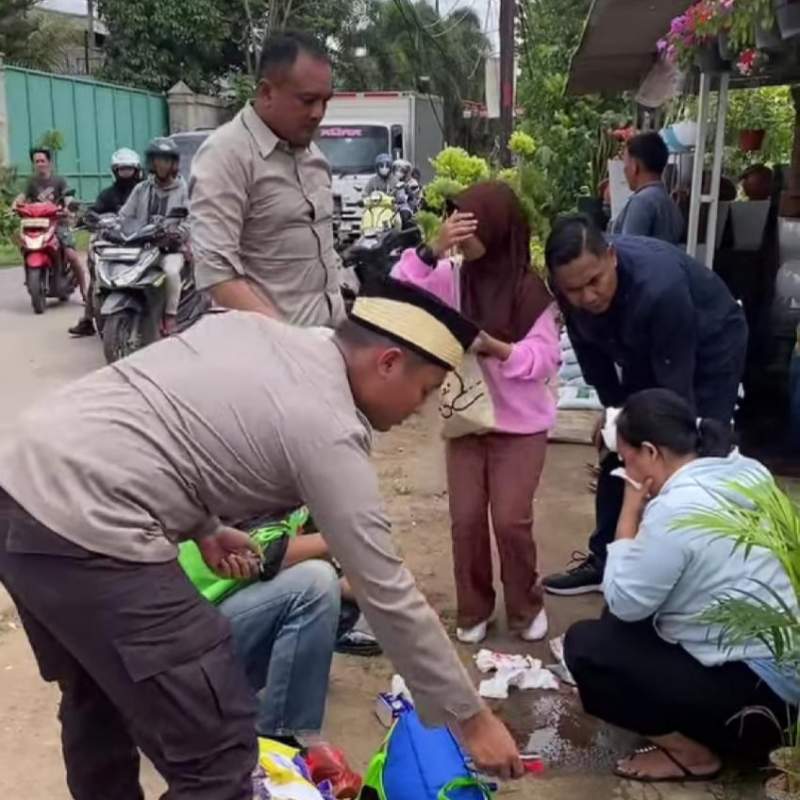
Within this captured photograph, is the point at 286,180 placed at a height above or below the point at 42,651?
above

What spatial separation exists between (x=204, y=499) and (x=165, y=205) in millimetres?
6187

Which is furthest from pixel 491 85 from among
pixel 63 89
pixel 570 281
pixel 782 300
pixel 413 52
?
pixel 413 52

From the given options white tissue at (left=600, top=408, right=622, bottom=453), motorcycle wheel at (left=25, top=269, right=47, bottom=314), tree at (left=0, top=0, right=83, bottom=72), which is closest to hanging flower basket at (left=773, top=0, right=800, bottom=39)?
white tissue at (left=600, top=408, right=622, bottom=453)

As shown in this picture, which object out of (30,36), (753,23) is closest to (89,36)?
(30,36)

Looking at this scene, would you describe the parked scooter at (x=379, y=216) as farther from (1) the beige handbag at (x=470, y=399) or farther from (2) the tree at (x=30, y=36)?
(2) the tree at (x=30, y=36)

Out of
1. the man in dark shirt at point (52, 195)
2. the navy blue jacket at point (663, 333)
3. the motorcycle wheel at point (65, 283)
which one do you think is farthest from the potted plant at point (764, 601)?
the motorcycle wheel at point (65, 283)

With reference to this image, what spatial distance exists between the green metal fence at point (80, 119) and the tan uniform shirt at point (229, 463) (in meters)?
18.4

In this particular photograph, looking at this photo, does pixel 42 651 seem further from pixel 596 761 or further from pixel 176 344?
pixel 596 761

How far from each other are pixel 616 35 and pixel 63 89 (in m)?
15.9

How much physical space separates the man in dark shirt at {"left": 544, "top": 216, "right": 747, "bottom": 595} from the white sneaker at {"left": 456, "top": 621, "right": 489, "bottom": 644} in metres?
0.91

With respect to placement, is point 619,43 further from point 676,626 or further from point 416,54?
point 416,54

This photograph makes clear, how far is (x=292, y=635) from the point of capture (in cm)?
288

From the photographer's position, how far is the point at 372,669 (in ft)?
12.2

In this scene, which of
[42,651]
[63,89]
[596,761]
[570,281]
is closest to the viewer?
[42,651]
